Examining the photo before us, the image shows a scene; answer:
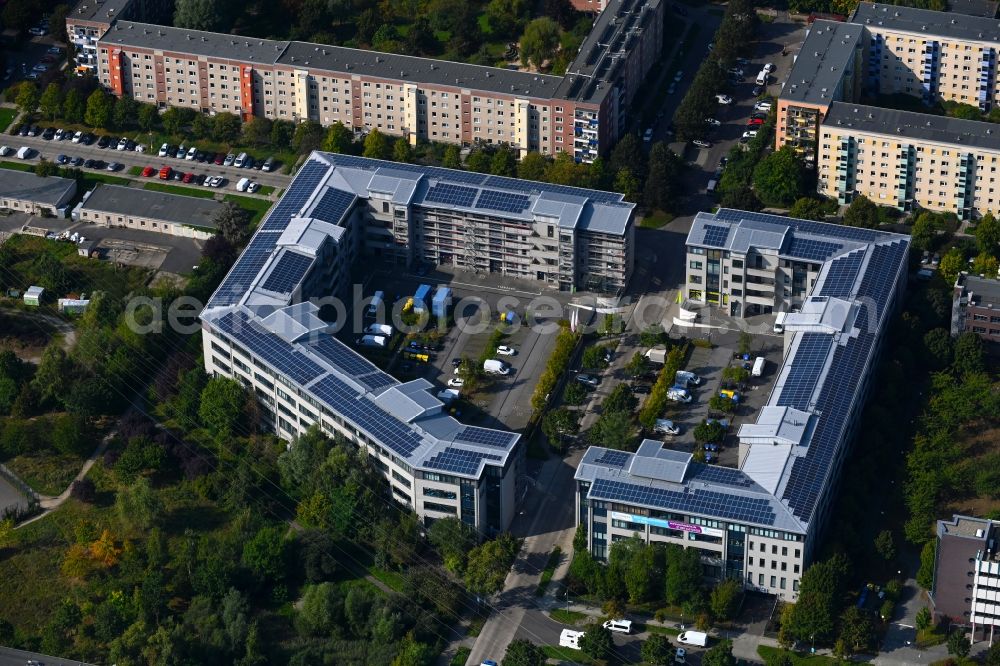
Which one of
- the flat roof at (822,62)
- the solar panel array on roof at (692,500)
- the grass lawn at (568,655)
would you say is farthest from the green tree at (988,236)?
the grass lawn at (568,655)

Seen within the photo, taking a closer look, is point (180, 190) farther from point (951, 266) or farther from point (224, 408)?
point (951, 266)

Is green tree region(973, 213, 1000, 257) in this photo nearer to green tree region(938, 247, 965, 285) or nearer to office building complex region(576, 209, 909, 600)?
green tree region(938, 247, 965, 285)

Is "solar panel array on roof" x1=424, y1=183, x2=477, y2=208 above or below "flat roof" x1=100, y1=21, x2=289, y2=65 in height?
below

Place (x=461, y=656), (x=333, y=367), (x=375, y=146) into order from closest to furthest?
(x=461, y=656) < (x=333, y=367) < (x=375, y=146)

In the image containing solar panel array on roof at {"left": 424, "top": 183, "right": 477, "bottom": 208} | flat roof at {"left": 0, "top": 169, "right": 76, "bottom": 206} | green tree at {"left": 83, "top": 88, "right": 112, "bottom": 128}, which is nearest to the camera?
solar panel array on roof at {"left": 424, "top": 183, "right": 477, "bottom": 208}

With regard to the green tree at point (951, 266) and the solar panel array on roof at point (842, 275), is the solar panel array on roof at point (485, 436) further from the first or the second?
the green tree at point (951, 266)

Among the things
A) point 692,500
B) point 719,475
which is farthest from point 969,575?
point 692,500

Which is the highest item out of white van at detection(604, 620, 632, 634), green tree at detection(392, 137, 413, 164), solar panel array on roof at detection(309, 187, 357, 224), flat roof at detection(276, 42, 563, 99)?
flat roof at detection(276, 42, 563, 99)

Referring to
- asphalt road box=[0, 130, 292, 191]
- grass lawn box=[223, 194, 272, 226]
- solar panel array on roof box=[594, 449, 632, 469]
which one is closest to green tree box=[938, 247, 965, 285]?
solar panel array on roof box=[594, 449, 632, 469]
